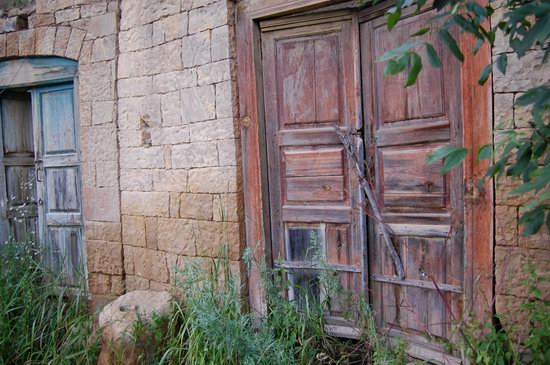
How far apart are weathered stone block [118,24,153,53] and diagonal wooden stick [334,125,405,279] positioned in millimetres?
1886

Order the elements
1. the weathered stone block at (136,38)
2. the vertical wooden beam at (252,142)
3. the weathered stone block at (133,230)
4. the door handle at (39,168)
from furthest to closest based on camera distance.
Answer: the door handle at (39,168), the weathered stone block at (133,230), the weathered stone block at (136,38), the vertical wooden beam at (252,142)

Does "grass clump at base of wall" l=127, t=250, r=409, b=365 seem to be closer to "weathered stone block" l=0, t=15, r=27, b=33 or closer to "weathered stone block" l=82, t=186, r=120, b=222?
"weathered stone block" l=82, t=186, r=120, b=222

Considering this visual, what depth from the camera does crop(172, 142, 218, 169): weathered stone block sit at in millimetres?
3607

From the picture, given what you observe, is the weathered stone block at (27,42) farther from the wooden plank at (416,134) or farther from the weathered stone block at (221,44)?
the wooden plank at (416,134)

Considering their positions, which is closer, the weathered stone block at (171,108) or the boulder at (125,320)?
the boulder at (125,320)

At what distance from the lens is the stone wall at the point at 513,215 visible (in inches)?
93.0

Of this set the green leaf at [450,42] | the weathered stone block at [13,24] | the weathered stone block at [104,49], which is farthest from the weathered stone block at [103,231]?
the green leaf at [450,42]

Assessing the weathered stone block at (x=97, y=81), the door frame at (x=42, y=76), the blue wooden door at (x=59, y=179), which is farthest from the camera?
the blue wooden door at (x=59, y=179)

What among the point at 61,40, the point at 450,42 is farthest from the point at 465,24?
the point at 61,40

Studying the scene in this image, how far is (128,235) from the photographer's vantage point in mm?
4207

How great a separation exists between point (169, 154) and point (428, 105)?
2.13 m

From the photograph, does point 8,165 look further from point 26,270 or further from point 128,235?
point 128,235

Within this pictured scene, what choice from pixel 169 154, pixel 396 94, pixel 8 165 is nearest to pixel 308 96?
pixel 396 94

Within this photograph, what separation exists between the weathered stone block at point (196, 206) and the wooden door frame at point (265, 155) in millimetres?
337
